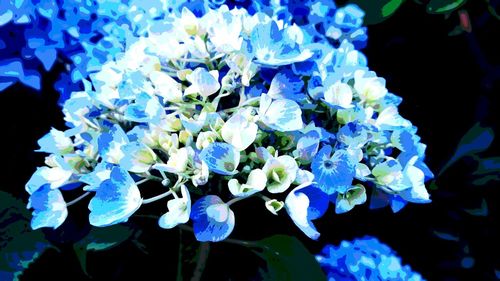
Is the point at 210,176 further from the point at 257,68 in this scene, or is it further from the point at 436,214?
the point at 436,214

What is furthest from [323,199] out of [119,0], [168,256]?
[119,0]

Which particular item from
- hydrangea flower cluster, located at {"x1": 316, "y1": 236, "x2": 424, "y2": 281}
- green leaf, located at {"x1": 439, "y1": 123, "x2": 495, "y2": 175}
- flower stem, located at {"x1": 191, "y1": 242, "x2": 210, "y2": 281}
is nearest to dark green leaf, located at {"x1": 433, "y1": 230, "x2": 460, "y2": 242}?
green leaf, located at {"x1": 439, "y1": 123, "x2": 495, "y2": 175}

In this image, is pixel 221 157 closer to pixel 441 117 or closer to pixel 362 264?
pixel 362 264

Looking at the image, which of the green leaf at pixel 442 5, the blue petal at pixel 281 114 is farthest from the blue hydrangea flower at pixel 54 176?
the green leaf at pixel 442 5

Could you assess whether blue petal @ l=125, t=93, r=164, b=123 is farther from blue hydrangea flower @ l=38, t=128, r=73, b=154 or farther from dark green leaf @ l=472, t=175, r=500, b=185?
dark green leaf @ l=472, t=175, r=500, b=185

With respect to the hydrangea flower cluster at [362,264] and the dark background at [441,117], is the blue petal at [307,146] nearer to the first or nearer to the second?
the hydrangea flower cluster at [362,264]

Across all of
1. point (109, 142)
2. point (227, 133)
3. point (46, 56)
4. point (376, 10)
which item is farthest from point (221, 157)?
point (376, 10)
